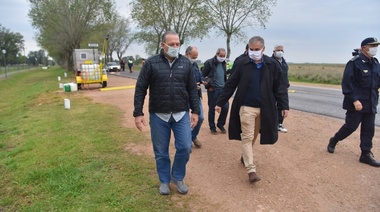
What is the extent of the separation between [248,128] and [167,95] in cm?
124

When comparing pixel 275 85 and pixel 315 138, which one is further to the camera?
pixel 315 138

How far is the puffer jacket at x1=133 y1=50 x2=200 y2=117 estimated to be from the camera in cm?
354

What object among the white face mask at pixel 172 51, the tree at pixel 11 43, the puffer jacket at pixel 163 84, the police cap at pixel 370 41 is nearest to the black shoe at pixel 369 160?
the police cap at pixel 370 41

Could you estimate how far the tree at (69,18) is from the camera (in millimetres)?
30984

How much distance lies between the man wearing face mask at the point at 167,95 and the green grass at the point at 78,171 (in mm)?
583

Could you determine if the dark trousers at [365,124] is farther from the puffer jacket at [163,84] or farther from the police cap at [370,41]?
the puffer jacket at [163,84]

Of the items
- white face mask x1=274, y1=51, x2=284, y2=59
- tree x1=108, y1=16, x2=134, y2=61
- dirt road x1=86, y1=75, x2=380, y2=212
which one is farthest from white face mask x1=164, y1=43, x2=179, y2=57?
tree x1=108, y1=16, x2=134, y2=61

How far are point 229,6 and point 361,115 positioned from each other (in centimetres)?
3145

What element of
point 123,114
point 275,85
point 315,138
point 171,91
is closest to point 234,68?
point 275,85

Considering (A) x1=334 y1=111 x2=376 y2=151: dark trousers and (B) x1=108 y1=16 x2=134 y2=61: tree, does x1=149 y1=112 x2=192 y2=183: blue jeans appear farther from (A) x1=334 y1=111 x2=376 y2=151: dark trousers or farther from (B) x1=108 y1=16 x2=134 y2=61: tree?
(B) x1=108 y1=16 x2=134 y2=61: tree

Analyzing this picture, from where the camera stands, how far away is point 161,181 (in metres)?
3.89

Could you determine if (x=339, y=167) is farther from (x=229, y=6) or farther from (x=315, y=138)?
(x=229, y=6)

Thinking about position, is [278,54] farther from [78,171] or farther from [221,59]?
[78,171]

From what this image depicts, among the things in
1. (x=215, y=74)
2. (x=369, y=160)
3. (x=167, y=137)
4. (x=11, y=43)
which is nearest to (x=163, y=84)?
(x=167, y=137)
